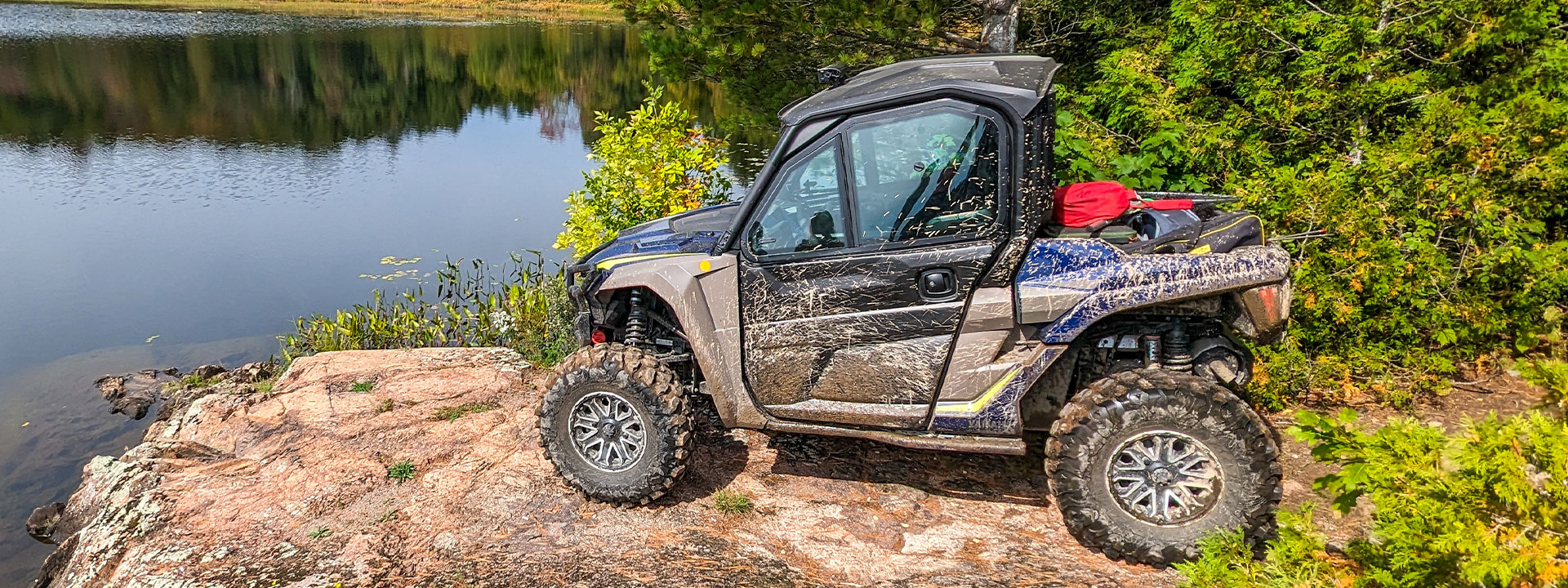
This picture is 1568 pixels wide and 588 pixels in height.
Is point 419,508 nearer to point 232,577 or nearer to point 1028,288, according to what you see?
point 232,577

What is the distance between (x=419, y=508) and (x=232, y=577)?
91cm

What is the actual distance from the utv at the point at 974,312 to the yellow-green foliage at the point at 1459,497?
3.53ft

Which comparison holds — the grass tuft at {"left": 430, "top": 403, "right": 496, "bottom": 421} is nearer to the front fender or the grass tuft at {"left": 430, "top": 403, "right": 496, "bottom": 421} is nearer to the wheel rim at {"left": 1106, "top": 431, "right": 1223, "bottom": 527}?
the front fender

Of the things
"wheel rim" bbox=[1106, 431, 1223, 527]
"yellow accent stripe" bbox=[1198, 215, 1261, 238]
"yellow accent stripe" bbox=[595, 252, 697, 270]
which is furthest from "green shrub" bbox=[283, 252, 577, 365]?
"yellow accent stripe" bbox=[1198, 215, 1261, 238]

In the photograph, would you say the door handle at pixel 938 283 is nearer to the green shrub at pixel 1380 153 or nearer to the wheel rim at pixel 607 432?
the wheel rim at pixel 607 432

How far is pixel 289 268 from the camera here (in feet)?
39.0

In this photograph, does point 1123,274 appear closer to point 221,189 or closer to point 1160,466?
point 1160,466

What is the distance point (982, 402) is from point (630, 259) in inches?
76.1

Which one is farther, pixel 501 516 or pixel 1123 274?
pixel 501 516

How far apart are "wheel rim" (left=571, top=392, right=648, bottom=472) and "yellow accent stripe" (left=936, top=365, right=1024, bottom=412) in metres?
1.61

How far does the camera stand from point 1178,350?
4.30 metres

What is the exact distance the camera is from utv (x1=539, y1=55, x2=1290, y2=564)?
4.02 m

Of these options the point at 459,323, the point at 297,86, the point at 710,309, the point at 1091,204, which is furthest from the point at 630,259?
the point at 297,86

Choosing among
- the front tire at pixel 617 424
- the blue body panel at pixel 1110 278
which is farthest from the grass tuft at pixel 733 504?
the blue body panel at pixel 1110 278
